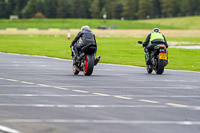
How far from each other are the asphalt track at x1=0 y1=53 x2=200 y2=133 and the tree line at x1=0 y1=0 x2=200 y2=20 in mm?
160833

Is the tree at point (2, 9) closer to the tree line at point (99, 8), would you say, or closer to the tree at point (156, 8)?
the tree line at point (99, 8)

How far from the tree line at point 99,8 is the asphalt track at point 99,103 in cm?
16083

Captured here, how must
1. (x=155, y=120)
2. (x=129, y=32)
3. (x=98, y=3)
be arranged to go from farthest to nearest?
(x=98, y=3) → (x=129, y=32) → (x=155, y=120)

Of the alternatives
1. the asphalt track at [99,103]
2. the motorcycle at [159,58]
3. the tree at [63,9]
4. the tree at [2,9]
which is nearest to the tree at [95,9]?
the tree at [63,9]

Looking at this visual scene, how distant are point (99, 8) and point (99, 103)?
597ft

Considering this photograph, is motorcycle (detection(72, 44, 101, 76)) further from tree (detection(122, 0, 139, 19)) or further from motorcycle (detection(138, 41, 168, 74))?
tree (detection(122, 0, 139, 19))

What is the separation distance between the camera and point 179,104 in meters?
11.7

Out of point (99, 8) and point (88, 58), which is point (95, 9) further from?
point (88, 58)

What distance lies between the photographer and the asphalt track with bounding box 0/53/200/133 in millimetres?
8945

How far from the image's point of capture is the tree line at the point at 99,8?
594 ft

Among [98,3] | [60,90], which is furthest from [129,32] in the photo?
[98,3]

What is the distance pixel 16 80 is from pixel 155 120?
8.25 meters

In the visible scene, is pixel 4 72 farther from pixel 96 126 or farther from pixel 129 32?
pixel 129 32

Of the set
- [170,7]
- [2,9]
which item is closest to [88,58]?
[2,9]
